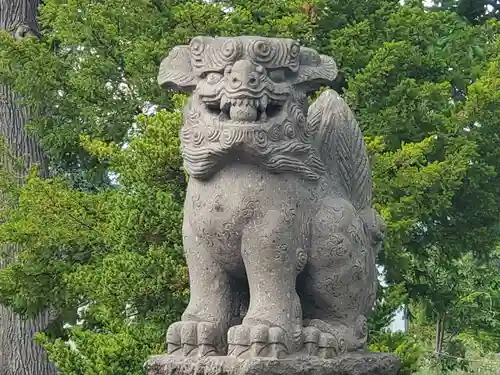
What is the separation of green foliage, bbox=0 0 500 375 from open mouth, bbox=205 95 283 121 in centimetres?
232

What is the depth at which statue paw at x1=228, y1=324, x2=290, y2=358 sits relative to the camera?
3328 millimetres

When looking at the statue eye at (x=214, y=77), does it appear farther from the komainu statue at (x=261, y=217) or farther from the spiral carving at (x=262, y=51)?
the spiral carving at (x=262, y=51)

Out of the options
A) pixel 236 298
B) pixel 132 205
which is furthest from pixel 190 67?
pixel 132 205

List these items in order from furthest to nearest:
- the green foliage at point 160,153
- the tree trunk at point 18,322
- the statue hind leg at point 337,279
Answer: the tree trunk at point 18,322 → the green foliage at point 160,153 → the statue hind leg at point 337,279

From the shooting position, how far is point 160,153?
577cm

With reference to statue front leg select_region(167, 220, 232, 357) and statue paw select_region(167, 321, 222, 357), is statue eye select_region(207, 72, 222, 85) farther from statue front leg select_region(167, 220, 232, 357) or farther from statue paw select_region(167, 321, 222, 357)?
statue paw select_region(167, 321, 222, 357)

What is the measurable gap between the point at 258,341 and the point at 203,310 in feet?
1.08

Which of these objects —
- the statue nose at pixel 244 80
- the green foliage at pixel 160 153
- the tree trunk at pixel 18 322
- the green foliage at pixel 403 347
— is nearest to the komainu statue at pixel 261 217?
the statue nose at pixel 244 80

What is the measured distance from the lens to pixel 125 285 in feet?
18.9

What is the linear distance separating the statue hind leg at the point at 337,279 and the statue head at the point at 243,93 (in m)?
0.35

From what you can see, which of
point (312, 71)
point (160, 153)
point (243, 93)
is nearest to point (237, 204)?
point (243, 93)

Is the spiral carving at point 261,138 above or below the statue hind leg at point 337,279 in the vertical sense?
above

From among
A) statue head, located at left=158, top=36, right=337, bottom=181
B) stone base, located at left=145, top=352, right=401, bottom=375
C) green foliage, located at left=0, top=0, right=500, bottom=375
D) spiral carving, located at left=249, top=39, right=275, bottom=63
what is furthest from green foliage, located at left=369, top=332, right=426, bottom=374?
spiral carving, located at left=249, top=39, right=275, bottom=63

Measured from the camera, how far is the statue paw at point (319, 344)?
346cm
